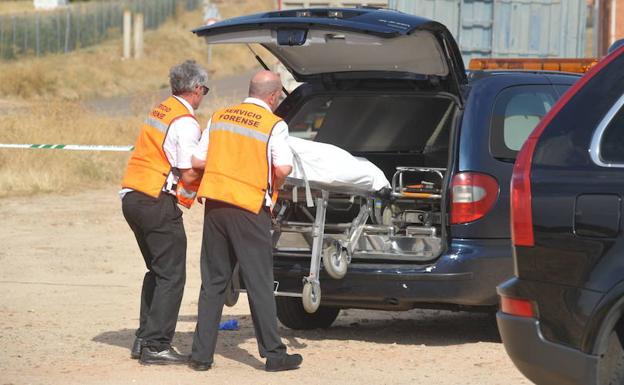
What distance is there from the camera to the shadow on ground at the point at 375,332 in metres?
8.53

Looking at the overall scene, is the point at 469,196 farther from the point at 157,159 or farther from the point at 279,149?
the point at 157,159

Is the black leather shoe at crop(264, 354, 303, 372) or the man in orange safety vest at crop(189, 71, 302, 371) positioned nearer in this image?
the man in orange safety vest at crop(189, 71, 302, 371)

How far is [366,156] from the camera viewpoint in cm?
930

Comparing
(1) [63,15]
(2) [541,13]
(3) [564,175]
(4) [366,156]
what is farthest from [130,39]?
(3) [564,175]

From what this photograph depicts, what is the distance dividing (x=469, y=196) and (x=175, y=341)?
6.97 ft

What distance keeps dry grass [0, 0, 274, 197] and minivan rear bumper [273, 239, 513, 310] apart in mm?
9297

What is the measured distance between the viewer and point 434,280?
794cm

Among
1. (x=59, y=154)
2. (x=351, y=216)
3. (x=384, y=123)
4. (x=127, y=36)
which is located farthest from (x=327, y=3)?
(x=127, y=36)

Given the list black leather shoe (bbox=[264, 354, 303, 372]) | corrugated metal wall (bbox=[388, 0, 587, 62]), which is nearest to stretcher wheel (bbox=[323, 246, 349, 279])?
black leather shoe (bbox=[264, 354, 303, 372])

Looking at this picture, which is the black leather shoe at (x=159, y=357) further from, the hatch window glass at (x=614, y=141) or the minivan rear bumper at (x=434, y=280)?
the hatch window glass at (x=614, y=141)

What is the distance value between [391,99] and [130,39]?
132 ft

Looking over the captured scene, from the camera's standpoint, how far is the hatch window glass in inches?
211

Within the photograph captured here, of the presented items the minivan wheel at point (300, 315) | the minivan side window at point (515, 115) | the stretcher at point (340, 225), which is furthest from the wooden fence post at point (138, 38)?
the minivan side window at point (515, 115)

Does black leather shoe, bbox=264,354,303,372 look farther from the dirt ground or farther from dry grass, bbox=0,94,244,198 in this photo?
dry grass, bbox=0,94,244,198
